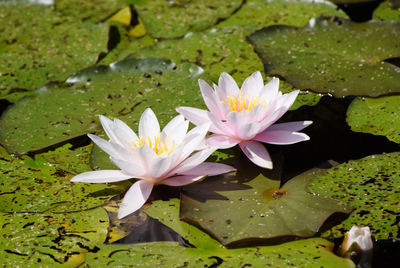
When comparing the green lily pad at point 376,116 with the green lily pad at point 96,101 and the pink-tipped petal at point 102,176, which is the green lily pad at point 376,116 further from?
the pink-tipped petal at point 102,176

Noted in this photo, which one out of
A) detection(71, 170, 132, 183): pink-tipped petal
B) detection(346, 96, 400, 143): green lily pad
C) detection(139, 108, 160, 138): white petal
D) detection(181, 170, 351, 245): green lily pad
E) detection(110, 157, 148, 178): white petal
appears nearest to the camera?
detection(181, 170, 351, 245): green lily pad

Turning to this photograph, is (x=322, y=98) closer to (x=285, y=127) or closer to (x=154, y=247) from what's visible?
(x=285, y=127)

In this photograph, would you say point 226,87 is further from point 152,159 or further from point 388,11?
point 388,11

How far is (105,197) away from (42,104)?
2.87 feet

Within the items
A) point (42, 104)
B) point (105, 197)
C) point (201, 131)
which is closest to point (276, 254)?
point (201, 131)

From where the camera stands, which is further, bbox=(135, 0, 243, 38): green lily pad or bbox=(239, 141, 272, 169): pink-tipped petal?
bbox=(135, 0, 243, 38): green lily pad

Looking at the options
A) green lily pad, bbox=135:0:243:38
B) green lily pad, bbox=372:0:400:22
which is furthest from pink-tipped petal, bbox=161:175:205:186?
green lily pad, bbox=372:0:400:22

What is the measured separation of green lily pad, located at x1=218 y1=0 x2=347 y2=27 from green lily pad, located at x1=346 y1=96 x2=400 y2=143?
1005mm

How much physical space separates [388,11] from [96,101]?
6.91ft

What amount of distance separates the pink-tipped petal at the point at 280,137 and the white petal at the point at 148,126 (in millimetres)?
444

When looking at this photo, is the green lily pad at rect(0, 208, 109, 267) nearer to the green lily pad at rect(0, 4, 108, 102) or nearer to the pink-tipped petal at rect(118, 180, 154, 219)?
the pink-tipped petal at rect(118, 180, 154, 219)

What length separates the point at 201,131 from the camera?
200cm

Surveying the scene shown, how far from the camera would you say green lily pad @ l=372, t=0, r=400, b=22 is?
10.6 ft

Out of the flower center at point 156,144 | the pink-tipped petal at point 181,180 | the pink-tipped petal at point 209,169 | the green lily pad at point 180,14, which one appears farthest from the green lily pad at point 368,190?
the green lily pad at point 180,14
